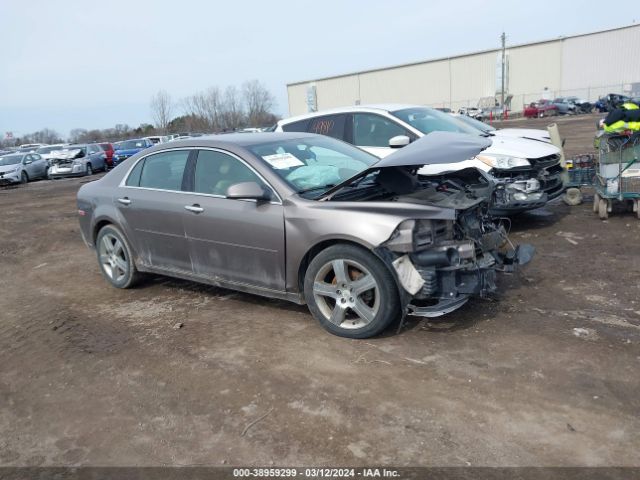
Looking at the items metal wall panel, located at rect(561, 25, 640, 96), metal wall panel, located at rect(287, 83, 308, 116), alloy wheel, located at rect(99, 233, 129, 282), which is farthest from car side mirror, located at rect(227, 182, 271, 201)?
metal wall panel, located at rect(287, 83, 308, 116)

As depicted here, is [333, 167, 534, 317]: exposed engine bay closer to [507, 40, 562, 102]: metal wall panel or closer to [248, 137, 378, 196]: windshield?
[248, 137, 378, 196]: windshield

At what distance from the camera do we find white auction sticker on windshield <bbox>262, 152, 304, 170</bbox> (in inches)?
194

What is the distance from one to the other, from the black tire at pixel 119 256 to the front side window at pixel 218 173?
1.33 m

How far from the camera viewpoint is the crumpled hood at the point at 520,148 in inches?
290

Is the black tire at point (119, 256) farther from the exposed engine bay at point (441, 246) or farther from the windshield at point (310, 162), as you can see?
the exposed engine bay at point (441, 246)

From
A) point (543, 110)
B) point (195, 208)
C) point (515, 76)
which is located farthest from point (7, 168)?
point (515, 76)

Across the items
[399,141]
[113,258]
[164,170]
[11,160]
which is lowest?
[113,258]

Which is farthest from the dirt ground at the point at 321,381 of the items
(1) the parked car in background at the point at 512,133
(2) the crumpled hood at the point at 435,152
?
(1) the parked car in background at the point at 512,133

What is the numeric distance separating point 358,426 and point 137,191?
3750 millimetres

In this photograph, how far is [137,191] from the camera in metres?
5.84

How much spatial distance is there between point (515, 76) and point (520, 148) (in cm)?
6370

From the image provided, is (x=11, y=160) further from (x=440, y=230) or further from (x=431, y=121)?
(x=440, y=230)

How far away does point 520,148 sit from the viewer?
7.52 metres

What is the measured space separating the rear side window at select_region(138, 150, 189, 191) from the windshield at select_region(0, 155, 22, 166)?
21.4 meters
